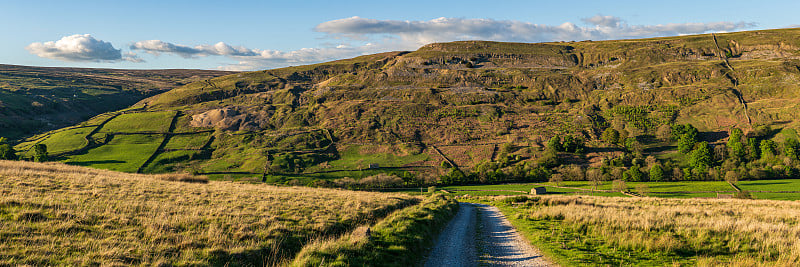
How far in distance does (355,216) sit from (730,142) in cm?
12077

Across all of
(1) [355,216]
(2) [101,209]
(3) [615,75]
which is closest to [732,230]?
(1) [355,216]

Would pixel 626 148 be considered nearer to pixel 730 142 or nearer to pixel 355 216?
pixel 730 142

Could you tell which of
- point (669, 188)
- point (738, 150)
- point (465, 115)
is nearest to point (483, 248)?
point (669, 188)

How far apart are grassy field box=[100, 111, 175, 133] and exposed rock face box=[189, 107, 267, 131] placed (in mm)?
10131

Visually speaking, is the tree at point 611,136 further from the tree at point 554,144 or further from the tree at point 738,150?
the tree at point 738,150

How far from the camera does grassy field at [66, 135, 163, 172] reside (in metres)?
93.0

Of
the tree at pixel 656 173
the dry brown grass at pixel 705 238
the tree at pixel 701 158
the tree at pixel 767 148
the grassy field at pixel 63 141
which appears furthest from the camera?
the grassy field at pixel 63 141

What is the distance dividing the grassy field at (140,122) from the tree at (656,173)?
514 feet

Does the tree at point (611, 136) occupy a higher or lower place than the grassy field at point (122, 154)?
higher

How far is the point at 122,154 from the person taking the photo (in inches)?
4011

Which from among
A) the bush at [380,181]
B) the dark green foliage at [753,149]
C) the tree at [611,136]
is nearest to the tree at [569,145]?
the tree at [611,136]

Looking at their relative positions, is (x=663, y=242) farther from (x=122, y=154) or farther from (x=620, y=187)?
(x=122, y=154)

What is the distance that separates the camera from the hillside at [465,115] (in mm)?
100188

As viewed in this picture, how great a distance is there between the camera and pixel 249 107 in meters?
153
